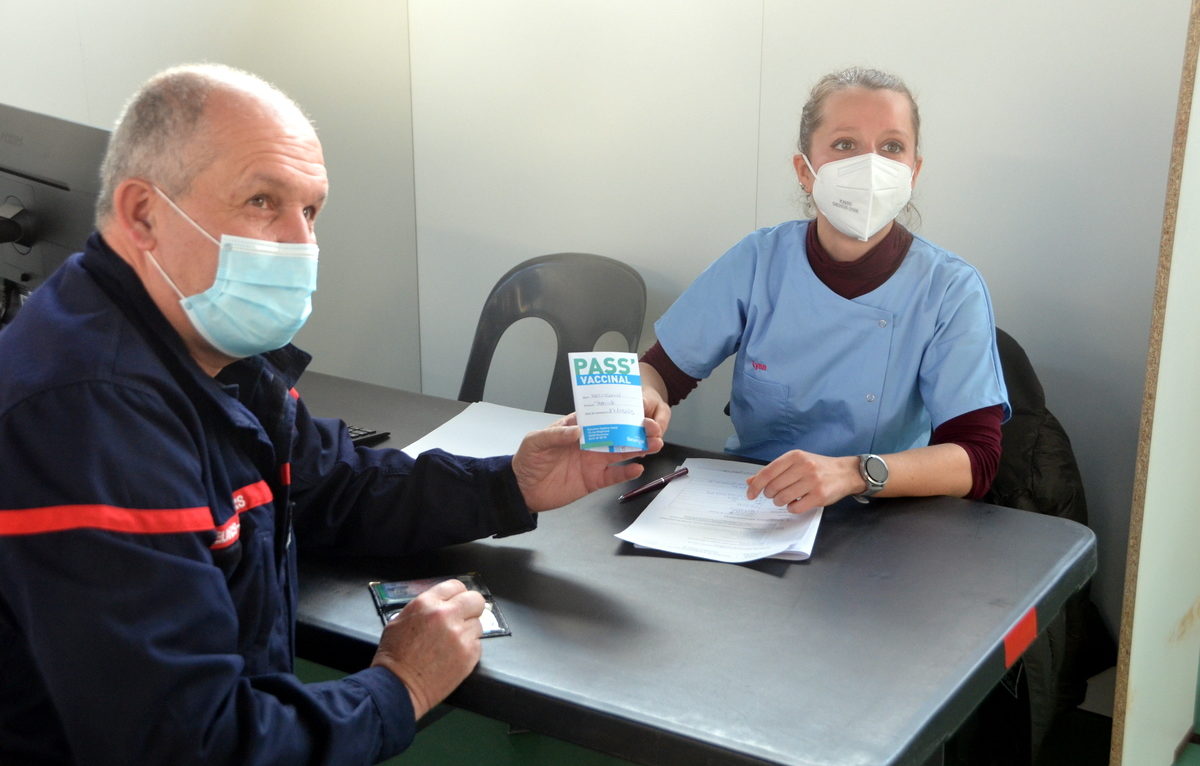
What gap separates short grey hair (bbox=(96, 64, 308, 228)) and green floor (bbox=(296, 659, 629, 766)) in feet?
4.52

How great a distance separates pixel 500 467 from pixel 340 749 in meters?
0.51

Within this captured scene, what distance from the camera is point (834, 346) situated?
196cm

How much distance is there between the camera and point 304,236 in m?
1.23

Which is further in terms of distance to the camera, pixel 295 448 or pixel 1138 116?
pixel 1138 116

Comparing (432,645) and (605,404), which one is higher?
(605,404)

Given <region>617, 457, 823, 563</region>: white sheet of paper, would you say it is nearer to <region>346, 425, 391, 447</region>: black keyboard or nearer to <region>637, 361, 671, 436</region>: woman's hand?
<region>637, 361, 671, 436</region>: woman's hand

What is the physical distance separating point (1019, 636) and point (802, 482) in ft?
1.22

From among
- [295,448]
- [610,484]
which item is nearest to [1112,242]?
[610,484]

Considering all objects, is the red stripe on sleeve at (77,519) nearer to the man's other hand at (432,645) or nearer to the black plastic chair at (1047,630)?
the man's other hand at (432,645)

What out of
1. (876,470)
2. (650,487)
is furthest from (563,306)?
(876,470)

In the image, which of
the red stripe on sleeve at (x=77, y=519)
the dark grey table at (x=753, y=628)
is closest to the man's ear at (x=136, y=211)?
the red stripe on sleeve at (x=77, y=519)

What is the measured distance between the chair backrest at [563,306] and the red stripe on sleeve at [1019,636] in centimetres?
145

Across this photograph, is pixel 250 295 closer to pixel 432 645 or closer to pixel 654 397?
pixel 432 645

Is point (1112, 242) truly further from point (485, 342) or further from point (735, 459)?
point (485, 342)
